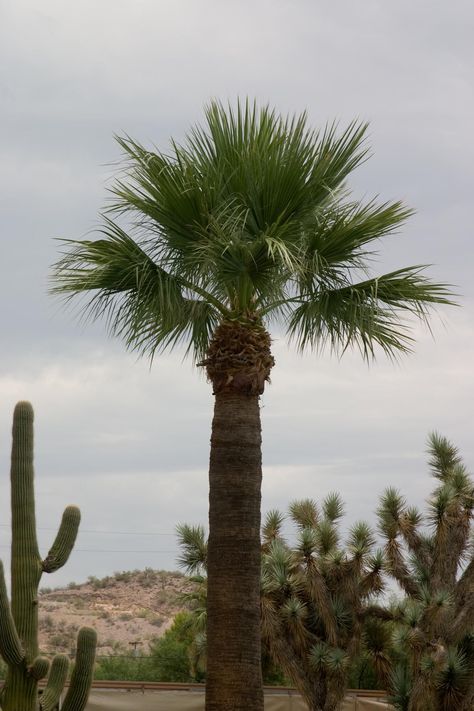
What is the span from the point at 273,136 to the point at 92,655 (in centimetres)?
627

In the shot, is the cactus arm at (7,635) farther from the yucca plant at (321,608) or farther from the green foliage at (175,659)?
the green foliage at (175,659)

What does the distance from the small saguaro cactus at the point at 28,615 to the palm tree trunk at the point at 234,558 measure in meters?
1.41

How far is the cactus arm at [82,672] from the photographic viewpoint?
41.2 feet

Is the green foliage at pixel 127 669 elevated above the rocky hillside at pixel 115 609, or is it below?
below

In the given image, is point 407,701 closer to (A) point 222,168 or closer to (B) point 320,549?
(B) point 320,549

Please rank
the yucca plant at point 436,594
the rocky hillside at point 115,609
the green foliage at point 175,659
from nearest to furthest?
the yucca plant at point 436,594
the green foliage at point 175,659
the rocky hillside at point 115,609

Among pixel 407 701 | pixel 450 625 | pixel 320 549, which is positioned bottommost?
pixel 407 701

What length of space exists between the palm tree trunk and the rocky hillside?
36.7 meters

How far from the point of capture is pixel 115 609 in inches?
2404

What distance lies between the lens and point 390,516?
29500 mm

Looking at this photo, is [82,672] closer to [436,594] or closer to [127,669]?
[436,594]

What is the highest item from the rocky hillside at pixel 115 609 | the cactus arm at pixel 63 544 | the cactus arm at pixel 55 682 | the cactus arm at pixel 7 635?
the rocky hillside at pixel 115 609

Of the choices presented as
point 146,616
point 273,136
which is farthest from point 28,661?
point 146,616

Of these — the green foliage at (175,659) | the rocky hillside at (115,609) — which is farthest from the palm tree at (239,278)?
the rocky hillside at (115,609)
